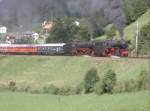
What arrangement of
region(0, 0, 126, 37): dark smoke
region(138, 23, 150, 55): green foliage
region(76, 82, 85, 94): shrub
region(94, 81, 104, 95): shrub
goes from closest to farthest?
region(0, 0, 126, 37): dark smoke, region(94, 81, 104, 95): shrub, region(76, 82, 85, 94): shrub, region(138, 23, 150, 55): green foliage

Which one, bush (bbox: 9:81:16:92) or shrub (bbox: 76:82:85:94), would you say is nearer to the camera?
shrub (bbox: 76:82:85:94)

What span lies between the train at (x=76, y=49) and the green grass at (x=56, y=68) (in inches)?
51.4

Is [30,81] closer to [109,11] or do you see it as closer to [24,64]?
[24,64]

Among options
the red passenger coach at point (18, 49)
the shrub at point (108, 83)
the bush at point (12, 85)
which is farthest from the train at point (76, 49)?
the shrub at point (108, 83)

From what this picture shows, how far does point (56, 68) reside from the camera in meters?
39.7

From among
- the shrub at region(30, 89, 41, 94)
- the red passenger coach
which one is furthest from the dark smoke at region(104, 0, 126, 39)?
the red passenger coach

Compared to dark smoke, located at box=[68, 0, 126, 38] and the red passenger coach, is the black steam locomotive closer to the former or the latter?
the red passenger coach

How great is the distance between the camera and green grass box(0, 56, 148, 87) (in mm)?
34075

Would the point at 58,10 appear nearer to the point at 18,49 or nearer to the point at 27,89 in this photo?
the point at 27,89

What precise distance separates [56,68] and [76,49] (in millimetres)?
3334

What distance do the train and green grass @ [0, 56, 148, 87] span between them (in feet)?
4.28

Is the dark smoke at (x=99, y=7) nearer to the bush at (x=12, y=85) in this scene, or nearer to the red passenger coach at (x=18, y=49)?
the bush at (x=12, y=85)

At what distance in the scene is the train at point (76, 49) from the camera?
120ft

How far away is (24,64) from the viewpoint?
42.8 metres
